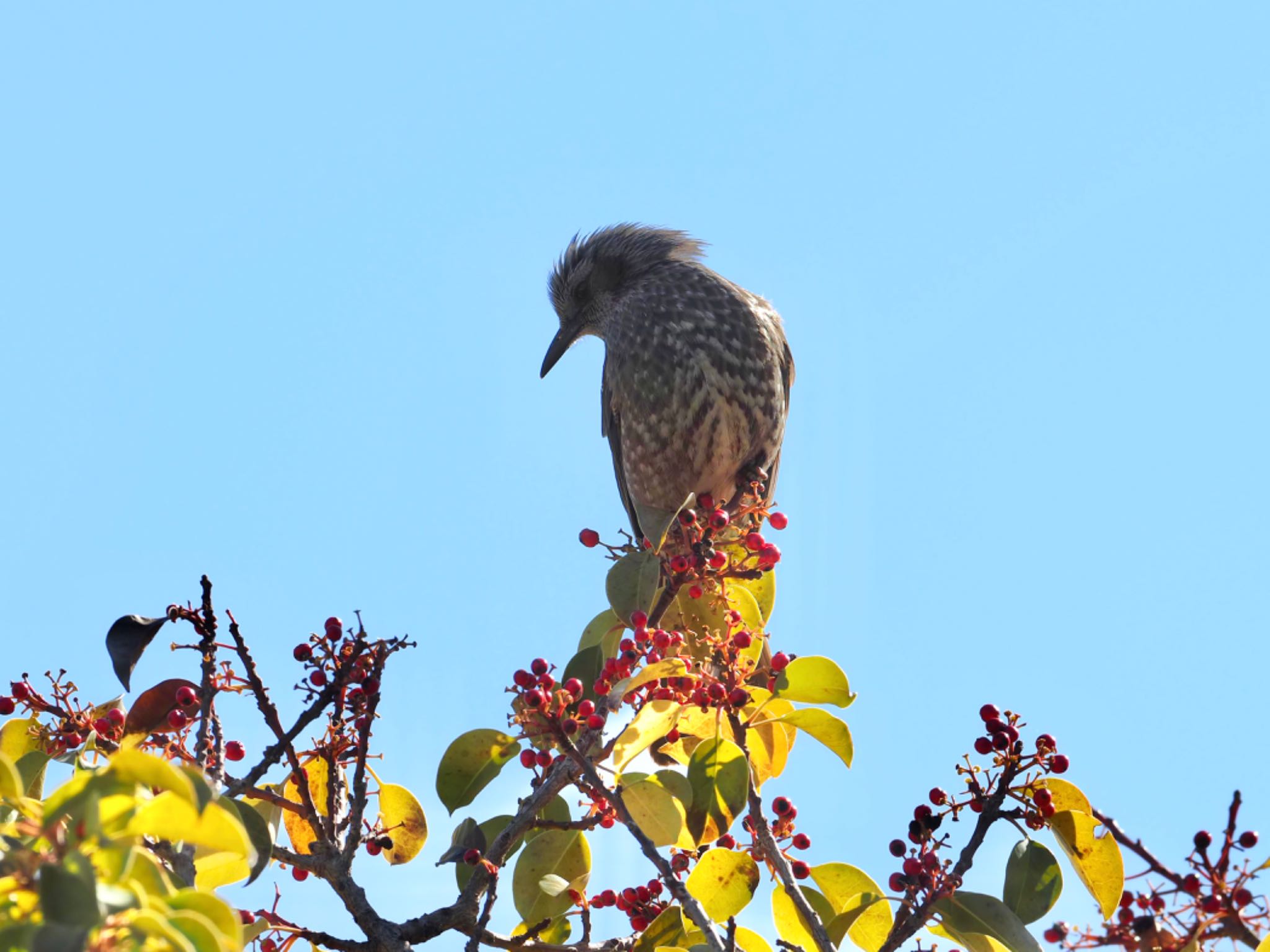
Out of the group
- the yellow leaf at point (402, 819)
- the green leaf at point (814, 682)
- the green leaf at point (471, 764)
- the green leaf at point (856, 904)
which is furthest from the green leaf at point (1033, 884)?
the yellow leaf at point (402, 819)

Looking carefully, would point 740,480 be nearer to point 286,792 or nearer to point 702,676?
point 702,676

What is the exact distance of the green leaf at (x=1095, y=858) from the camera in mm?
2674

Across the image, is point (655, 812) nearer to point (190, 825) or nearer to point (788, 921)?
point (788, 921)

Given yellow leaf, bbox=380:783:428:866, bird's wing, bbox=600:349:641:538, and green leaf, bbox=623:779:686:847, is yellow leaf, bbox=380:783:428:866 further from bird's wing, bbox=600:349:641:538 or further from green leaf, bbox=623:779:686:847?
bird's wing, bbox=600:349:641:538

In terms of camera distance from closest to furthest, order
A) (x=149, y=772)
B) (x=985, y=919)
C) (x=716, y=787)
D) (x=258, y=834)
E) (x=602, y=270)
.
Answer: (x=149, y=772), (x=258, y=834), (x=985, y=919), (x=716, y=787), (x=602, y=270)

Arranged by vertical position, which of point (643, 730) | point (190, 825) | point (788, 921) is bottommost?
point (190, 825)

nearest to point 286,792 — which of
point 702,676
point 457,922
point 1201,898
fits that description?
point 457,922

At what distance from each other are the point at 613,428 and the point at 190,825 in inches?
190

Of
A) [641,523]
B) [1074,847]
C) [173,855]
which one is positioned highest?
[641,523]

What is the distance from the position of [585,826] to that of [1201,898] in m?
1.27

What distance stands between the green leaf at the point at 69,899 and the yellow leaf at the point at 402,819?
181 centimetres

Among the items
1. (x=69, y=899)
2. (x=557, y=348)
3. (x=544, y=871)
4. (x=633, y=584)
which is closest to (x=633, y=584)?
(x=633, y=584)

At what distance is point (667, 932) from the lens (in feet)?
9.59

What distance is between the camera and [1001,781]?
106 inches
